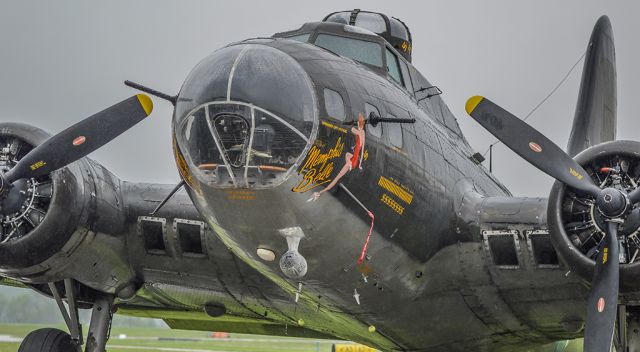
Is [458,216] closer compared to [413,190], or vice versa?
[413,190]

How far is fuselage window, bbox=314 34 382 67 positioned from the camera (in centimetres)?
1097

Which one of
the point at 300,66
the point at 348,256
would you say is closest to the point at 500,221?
the point at 348,256

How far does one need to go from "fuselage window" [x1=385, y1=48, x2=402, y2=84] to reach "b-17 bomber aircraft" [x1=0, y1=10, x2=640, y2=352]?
42 mm

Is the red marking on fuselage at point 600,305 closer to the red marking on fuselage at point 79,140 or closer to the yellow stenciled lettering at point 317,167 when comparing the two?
the yellow stenciled lettering at point 317,167

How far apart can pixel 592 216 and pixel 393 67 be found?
3.25 m

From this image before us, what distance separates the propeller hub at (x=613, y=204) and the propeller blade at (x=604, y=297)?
129mm

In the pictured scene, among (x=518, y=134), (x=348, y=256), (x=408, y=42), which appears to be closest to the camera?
(x=348, y=256)

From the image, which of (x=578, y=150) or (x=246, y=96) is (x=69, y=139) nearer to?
(x=246, y=96)

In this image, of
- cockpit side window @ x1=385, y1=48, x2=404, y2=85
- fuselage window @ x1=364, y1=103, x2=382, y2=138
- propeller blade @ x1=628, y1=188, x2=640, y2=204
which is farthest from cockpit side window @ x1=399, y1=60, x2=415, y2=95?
propeller blade @ x1=628, y1=188, x2=640, y2=204

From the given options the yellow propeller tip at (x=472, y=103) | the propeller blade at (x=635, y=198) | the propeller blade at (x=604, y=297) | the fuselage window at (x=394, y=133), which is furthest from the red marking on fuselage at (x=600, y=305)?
the fuselage window at (x=394, y=133)

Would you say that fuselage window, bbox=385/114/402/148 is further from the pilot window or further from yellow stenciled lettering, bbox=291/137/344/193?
the pilot window

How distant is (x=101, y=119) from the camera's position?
1093 cm

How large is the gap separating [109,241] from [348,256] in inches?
158

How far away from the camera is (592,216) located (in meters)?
9.71
